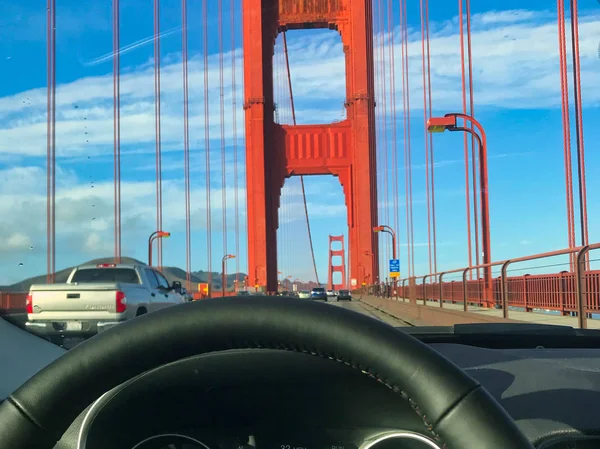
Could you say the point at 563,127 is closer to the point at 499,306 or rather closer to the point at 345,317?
the point at 499,306

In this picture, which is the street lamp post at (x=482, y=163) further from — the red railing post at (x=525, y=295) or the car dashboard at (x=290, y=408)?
the car dashboard at (x=290, y=408)

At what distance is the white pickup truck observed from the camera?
7550 millimetres

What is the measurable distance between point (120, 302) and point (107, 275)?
177 centimetres

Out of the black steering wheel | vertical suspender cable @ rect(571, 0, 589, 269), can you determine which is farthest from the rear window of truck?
the black steering wheel

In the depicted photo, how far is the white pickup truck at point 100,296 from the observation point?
7550 mm

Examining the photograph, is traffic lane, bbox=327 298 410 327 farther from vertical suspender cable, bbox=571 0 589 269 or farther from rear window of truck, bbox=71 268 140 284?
vertical suspender cable, bbox=571 0 589 269

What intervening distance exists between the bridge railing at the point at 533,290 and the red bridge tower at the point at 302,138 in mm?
26140

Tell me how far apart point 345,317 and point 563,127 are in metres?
16.7

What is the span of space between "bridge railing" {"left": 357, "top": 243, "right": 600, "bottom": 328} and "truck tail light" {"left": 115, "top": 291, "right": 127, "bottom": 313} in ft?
17.3

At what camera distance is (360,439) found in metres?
1.46

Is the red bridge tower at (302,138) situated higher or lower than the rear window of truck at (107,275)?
higher

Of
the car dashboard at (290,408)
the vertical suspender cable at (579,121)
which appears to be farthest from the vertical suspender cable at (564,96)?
the car dashboard at (290,408)

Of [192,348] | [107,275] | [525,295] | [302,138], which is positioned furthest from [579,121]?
[302,138]

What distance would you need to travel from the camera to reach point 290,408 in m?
1.46
